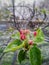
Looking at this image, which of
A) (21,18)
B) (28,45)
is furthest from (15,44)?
(21,18)

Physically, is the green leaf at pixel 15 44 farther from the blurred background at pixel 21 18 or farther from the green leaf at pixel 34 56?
the blurred background at pixel 21 18

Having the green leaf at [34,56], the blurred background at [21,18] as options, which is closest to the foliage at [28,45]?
the green leaf at [34,56]

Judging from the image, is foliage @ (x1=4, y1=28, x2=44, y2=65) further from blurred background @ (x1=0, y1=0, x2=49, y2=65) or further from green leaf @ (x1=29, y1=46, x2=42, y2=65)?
blurred background @ (x1=0, y1=0, x2=49, y2=65)

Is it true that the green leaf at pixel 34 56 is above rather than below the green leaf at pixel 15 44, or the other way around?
below

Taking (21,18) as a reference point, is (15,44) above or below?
above

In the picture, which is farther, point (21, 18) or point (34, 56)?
point (21, 18)

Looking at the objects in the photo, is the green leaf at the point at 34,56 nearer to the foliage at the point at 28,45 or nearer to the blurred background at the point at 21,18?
the foliage at the point at 28,45

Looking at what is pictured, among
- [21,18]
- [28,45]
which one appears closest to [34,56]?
[28,45]

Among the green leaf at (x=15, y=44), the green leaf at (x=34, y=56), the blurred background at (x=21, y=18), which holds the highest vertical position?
the green leaf at (x=15, y=44)

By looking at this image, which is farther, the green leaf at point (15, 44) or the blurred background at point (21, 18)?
the blurred background at point (21, 18)

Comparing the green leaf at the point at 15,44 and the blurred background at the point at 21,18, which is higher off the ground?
the green leaf at the point at 15,44

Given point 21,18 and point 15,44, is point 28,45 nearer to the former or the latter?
point 15,44

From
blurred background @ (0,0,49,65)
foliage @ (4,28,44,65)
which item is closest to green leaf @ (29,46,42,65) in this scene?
foliage @ (4,28,44,65)

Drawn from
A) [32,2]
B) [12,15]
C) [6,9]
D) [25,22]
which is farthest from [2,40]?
[32,2]
